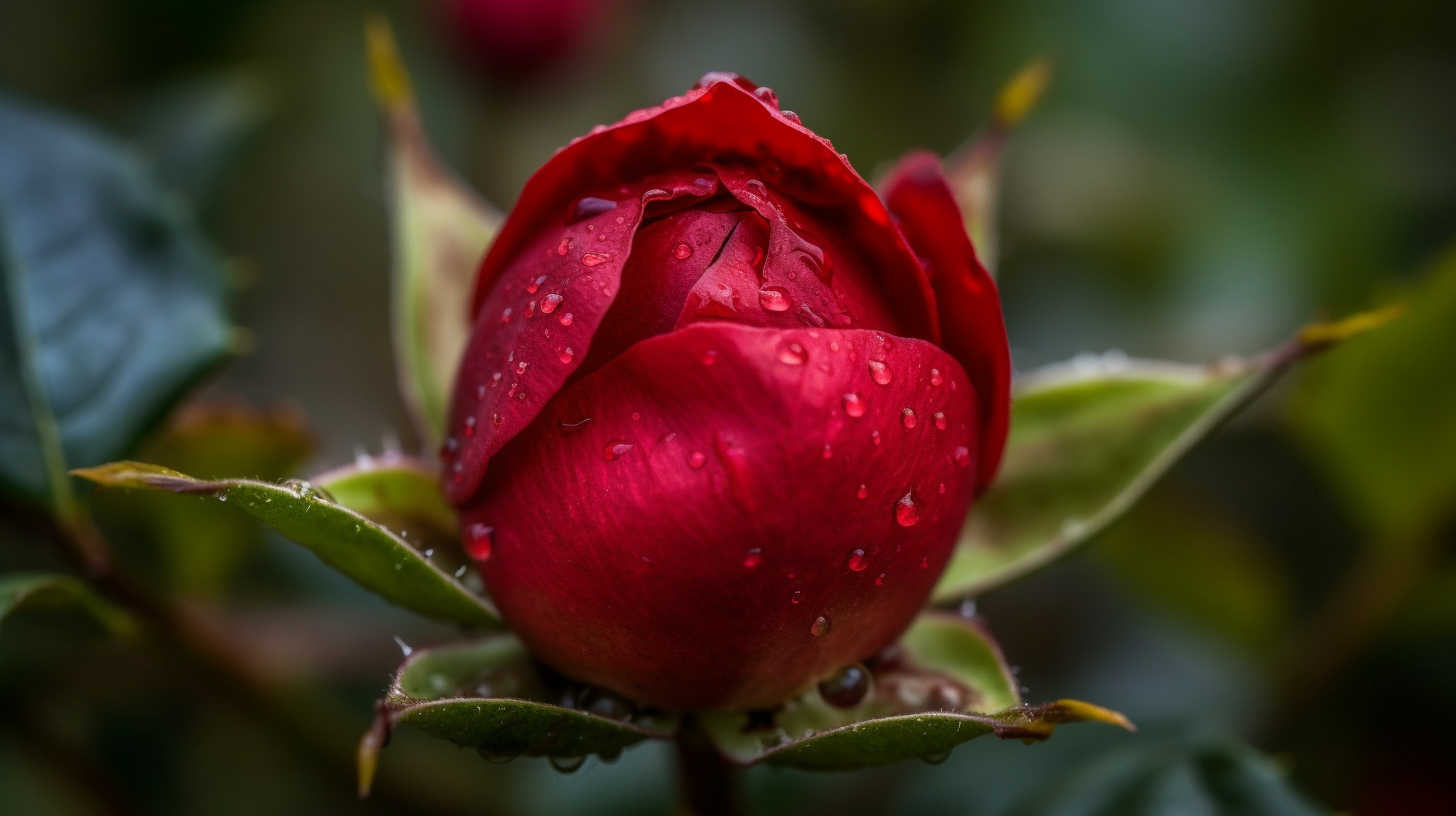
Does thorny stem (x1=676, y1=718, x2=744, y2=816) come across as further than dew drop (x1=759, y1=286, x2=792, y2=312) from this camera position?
Yes

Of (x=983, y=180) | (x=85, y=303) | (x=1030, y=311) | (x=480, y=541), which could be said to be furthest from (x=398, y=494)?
(x=1030, y=311)

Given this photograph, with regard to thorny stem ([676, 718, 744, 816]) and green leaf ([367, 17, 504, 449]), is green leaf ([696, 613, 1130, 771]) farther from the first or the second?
green leaf ([367, 17, 504, 449])

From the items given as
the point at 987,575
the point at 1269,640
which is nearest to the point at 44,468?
the point at 987,575

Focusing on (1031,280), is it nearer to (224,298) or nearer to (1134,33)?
(1134,33)

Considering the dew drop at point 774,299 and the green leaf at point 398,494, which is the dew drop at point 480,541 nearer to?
the green leaf at point 398,494

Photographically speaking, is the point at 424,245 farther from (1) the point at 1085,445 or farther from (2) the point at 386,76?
(1) the point at 1085,445

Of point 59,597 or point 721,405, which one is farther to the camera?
point 59,597

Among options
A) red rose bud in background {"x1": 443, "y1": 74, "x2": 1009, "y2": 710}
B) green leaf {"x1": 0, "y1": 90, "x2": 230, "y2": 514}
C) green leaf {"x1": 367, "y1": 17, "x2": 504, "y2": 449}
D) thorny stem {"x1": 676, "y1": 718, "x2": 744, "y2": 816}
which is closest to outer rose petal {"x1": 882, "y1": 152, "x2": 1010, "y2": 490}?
red rose bud in background {"x1": 443, "y1": 74, "x2": 1009, "y2": 710}
